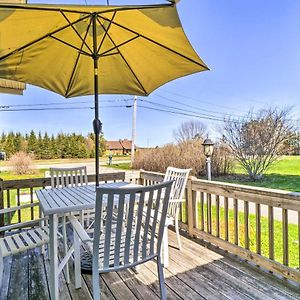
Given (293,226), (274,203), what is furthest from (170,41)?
(293,226)

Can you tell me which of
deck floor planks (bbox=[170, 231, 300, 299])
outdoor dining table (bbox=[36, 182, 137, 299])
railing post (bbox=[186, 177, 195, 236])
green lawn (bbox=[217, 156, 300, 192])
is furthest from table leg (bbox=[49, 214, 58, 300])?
green lawn (bbox=[217, 156, 300, 192])

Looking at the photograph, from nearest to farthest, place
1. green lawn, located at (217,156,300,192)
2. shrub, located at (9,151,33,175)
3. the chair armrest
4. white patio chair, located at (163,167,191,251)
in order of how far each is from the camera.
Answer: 1. the chair armrest
2. white patio chair, located at (163,167,191,251)
3. green lawn, located at (217,156,300,192)
4. shrub, located at (9,151,33,175)

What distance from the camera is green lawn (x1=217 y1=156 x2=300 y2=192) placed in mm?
9220

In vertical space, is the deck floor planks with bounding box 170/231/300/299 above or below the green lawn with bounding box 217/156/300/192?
below

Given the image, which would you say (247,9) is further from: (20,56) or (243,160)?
(20,56)

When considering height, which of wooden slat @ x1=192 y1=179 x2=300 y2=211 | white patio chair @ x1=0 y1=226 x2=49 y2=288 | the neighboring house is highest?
the neighboring house

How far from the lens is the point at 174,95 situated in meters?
21.2

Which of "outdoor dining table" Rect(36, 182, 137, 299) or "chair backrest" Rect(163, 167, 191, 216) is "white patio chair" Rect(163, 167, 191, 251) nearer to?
"chair backrest" Rect(163, 167, 191, 216)

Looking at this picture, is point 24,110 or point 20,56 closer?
point 20,56

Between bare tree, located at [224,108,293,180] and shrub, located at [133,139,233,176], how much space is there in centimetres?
53

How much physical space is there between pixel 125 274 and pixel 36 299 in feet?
2.55

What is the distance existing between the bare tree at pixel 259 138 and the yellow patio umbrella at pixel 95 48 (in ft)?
25.2

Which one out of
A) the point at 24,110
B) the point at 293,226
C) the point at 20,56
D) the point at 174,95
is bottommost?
the point at 293,226

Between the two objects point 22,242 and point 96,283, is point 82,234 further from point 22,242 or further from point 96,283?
point 22,242
